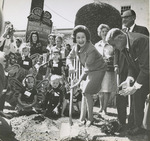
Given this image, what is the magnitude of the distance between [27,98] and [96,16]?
1.82 meters

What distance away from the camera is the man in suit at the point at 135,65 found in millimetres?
4027

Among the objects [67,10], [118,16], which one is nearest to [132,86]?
[118,16]

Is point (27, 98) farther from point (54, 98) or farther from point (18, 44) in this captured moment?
point (18, 44)

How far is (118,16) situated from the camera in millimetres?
4430

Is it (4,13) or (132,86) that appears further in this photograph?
(4,13)

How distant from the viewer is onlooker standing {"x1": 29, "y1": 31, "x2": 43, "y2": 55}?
4704mm

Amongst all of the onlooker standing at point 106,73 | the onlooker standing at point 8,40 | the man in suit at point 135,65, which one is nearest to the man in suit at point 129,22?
the man in suit at point 135,65

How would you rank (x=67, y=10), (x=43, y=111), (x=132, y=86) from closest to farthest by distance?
(x=132, y=86), (x=43, y=111), (x=67, y=10)

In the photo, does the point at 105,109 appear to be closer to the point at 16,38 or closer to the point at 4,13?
the point at 16,38

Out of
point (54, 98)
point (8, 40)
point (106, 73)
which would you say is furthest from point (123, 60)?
point (8, 40)

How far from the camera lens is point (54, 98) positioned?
4.41 metres

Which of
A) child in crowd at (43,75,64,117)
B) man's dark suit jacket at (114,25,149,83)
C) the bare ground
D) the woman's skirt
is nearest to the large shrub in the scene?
man's dark suit jacket at (114,25,149,83)

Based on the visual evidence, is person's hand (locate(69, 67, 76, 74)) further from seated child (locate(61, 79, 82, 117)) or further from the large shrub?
the large shrub

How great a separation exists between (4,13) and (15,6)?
245 mm
